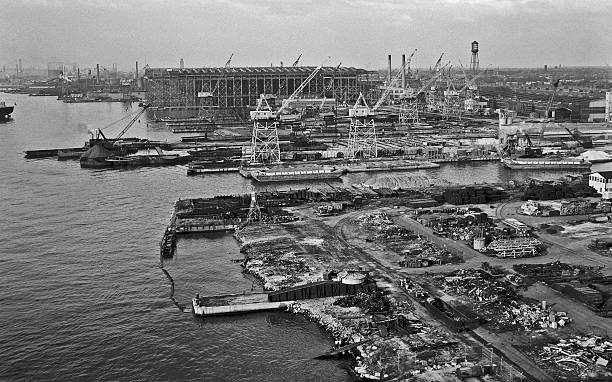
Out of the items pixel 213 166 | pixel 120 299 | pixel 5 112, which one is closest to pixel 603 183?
pixel 120 299

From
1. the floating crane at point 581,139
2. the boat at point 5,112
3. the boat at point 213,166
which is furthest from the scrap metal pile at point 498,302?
the boat at point 5,112

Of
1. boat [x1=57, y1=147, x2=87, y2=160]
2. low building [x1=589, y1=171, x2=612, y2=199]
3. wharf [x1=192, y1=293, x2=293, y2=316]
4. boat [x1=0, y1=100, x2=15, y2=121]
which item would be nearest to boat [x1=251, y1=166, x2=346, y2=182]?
low building [x1=589, y1=171, x2=612, y2=199]

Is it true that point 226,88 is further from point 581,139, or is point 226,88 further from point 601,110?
point 581,139

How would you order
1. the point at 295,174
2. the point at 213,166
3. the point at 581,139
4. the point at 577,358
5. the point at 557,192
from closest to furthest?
the point at 577,358
the point at 557,192
the point at 295,174
the point at 213,166
the point at 581,139

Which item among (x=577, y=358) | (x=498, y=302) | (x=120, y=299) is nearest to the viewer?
(x=577, y=358)

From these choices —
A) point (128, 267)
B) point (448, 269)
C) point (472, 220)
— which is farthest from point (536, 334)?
point (128, 267)
